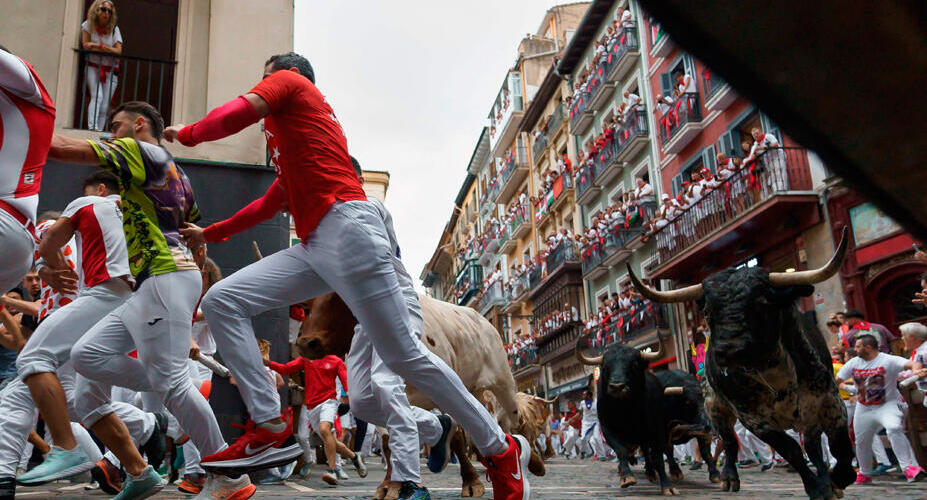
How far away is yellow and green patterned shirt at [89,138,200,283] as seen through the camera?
3947mm

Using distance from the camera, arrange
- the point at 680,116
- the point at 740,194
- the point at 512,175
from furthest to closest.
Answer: the point at 512,175 → the point at 680,116 → the point at 740,194

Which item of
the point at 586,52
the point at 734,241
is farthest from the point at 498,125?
the point at 734,241

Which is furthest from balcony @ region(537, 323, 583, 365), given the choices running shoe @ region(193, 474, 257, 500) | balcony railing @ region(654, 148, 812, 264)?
running shoe @ region(193, 474, 257, 500)

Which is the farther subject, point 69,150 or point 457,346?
point 457,346

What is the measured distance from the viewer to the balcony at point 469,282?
62.1 meters

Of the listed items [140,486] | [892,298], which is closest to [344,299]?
[140,486]

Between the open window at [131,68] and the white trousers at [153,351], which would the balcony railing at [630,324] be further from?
the white trousers at [153,351]

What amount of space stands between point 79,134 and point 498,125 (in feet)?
146

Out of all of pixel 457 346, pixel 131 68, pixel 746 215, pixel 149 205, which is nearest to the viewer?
pixel 149 205

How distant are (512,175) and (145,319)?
146ft

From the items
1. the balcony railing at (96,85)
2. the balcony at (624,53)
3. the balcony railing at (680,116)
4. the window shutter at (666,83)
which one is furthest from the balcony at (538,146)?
the balcony railing at (96,85)

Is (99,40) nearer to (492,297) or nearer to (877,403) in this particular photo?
(877,403)

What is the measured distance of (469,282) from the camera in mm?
64625

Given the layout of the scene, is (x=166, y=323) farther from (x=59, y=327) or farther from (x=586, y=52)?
(x=586, y=52)
